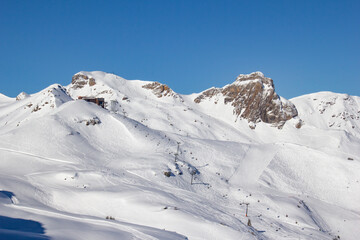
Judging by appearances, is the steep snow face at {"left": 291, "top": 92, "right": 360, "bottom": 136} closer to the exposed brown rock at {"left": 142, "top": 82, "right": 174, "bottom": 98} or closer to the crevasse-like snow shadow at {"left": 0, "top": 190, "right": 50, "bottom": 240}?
the exposed brown rock at {"left": 142, "top": 82, "right": 174, "bottom": 98}

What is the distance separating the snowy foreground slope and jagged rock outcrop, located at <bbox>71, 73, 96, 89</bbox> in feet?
117

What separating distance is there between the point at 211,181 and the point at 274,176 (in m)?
9.36

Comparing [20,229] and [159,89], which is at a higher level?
[159,89]

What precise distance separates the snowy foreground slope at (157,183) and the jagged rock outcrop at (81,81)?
117 feet

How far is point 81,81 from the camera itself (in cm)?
9531

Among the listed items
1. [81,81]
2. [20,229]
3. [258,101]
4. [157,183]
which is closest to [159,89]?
[81,81]

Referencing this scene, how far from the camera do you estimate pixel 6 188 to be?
62.3 ft

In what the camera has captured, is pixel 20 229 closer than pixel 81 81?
Yes

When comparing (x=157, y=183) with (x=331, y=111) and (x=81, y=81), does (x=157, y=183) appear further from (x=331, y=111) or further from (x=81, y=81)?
(x=331, y=111)

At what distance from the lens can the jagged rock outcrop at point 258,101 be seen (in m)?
83.1

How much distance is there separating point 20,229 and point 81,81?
9112 centimetres

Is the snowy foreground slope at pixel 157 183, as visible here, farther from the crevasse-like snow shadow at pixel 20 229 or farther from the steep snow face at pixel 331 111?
the steep snow face at pixel 331 111

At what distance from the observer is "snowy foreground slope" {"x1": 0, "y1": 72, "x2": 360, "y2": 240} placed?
50.2 ft

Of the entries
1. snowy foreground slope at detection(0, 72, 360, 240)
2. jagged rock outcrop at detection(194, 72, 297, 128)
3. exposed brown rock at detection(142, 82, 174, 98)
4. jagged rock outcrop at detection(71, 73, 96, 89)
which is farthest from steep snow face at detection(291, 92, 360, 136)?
jagged rock outcrop at detection(71, 73, 96, 89)
